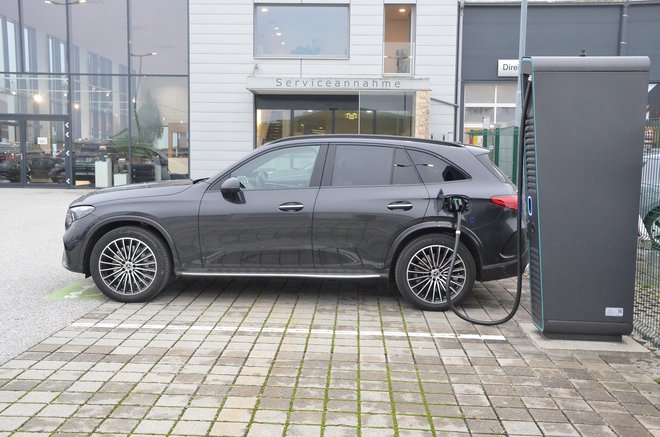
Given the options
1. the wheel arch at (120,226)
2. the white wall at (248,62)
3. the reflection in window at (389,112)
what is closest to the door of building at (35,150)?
the white wall at (248,62)

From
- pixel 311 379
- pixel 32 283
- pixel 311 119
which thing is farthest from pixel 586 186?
pixel 311 119

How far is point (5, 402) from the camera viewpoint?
3875mm

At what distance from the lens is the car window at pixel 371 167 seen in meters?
6.34

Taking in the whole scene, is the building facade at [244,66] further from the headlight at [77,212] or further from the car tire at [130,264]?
the car tire at [130,264]

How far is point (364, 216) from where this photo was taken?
6.14 metres

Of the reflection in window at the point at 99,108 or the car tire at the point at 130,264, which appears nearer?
the car tire at the point at 130,264

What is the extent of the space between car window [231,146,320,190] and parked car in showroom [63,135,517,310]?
10 millimetres

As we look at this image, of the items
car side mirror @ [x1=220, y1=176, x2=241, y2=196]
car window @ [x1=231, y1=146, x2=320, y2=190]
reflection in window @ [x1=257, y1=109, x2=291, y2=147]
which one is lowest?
car side mirror @ [x1=220, y1=176, x2=241, y2=196]

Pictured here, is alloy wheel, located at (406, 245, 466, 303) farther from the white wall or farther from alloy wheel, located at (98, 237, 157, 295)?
the white wall

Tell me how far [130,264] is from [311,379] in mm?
2822

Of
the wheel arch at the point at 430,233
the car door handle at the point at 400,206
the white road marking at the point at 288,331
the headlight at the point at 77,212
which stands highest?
the car door handle at the point at 400,206

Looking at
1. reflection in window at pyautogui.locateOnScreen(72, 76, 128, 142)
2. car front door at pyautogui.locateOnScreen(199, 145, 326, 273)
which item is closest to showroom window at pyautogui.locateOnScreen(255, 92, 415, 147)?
reflection in window at pyautogui.locateOnScreen(72, 76, 128, 142)

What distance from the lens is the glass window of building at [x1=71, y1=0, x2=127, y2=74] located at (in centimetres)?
1995

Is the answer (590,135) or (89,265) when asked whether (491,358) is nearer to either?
(590,135)
